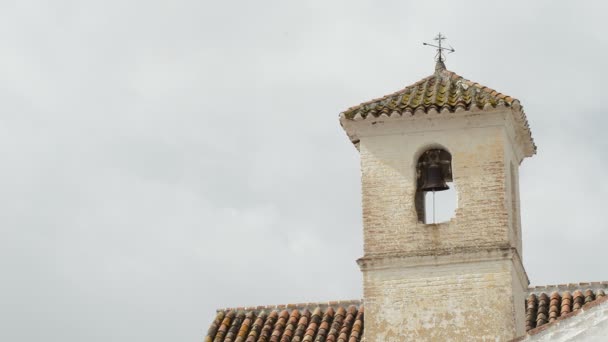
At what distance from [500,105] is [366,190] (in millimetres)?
2195

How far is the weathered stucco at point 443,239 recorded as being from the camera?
2298cm

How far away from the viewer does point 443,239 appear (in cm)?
2341

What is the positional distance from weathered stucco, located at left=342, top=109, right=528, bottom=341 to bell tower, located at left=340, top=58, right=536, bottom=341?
0.5 inches

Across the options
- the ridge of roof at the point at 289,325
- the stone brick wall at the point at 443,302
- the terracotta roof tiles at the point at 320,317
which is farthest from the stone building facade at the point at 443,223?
the ridge of roof at the point at 289,325

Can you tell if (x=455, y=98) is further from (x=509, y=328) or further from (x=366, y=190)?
(x=509, y=328)

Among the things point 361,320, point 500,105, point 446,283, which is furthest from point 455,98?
point 361,320

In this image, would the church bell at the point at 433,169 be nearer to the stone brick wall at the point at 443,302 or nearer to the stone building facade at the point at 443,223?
the stone building facade at the point at 443,223

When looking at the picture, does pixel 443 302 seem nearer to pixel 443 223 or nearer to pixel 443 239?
pixel 443 239

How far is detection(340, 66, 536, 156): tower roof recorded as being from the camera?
23.7 metres

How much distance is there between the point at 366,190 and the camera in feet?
78.5

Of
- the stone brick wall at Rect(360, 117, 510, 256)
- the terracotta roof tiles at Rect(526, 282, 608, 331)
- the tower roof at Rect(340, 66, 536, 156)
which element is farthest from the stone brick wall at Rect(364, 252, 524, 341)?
the terracotta roof tiles at Rect(526, 282, 608, 331)

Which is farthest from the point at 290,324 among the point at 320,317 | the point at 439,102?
the point at 439,102

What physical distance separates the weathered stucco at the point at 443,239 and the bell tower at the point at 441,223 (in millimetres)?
14

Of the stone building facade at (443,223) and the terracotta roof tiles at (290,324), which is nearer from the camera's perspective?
the stone building facade at (443,223)
